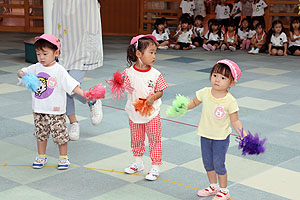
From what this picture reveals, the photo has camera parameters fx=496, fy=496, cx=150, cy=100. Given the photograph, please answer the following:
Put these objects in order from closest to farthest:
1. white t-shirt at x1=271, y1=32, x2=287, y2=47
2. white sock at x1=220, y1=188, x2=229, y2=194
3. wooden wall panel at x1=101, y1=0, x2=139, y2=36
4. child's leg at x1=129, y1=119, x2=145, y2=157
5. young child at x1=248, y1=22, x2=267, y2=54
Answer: white sock at x1=220, y1=188, x2=229, y2=194 < child's leg at x1=129, y1=119, x2=145, y2=157 < white t-shirt at x1=271, y1=32, x2=287, y2=47 < young child at x1=248, y1=22, x2=267, y2=54 < wooden wall panel at x1=101, y1=0, x2=139, y2=36

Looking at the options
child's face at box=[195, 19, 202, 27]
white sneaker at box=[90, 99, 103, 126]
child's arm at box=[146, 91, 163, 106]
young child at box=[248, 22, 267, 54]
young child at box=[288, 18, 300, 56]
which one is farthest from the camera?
child's face at box=[195, 19, 202, 27]

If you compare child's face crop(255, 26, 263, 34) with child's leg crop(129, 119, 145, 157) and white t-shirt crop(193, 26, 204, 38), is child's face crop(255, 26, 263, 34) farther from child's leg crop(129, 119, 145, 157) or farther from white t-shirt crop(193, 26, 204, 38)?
child's leg crop(129, 119, 145, 157)

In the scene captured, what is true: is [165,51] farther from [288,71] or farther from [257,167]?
[257,167]

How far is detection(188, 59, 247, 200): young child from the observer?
12.0 ft

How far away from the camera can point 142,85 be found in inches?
163

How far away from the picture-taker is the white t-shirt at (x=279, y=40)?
12281 millimetres

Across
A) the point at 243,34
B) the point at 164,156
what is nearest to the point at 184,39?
the point at 243,34

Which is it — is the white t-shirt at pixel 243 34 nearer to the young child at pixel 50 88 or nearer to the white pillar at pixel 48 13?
the white pillar at pixel 48 13

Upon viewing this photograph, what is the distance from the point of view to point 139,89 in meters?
4.14

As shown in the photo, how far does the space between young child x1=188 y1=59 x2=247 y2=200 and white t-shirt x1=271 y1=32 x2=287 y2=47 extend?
9.04 meters

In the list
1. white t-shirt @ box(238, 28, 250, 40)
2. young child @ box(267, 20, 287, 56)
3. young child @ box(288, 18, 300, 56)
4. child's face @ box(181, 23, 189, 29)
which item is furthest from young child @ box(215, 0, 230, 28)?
young child @ box(288, 18, 300, 56)

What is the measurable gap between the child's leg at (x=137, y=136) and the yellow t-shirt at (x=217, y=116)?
70 centimetres

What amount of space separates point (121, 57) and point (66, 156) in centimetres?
722

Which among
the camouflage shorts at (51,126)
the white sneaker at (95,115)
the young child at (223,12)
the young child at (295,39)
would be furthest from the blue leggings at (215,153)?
the young child at (223,12)
